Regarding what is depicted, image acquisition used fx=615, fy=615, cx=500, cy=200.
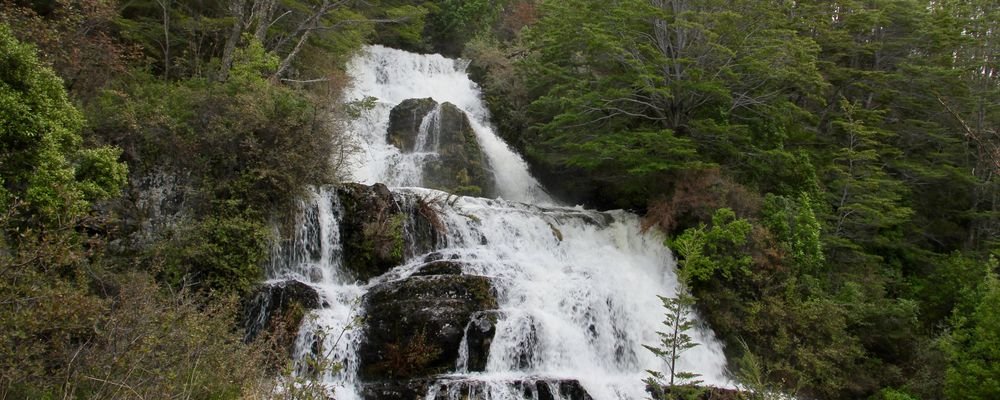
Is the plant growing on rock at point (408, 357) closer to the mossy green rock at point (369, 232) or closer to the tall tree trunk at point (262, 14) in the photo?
the mossy green rock at point (369, 232)

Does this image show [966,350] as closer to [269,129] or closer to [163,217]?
[269,129]

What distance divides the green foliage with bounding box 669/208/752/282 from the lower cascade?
91cm

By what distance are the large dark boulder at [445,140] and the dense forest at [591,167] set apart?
181cm

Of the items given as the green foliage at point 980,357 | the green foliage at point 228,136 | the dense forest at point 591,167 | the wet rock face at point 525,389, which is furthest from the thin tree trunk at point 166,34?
the green foliage at point 980,357

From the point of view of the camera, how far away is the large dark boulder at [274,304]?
9312mm

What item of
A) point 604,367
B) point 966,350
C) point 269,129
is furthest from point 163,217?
point 966,350

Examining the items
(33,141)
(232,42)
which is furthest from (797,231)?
(33,141)

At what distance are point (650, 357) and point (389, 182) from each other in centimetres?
803

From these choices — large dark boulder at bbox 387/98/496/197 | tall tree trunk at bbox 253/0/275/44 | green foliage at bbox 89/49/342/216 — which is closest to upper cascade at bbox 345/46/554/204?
large dark boulder at bbox 387/98/496/197

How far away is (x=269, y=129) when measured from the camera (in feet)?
35.0

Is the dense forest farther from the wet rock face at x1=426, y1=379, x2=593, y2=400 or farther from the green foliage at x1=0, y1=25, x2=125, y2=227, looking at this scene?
the wet rock face at x1=426, y1=379, x2=593, y2=400

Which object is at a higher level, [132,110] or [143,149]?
[132,110]

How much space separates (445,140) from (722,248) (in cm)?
803

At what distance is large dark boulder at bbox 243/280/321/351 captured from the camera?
9.31 metres
